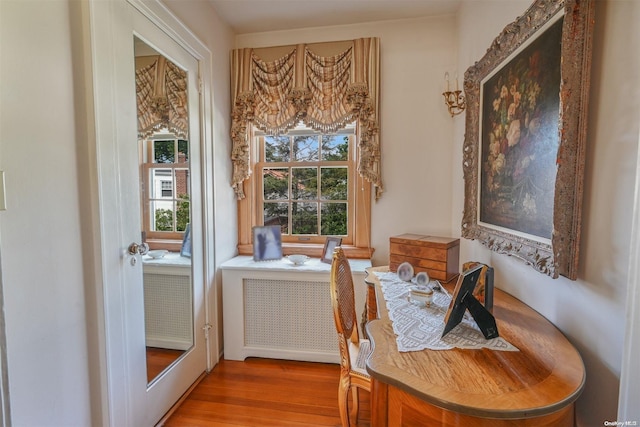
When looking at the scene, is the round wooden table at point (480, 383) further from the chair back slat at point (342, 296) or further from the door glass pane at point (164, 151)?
the door glass pane at point (164, 151)

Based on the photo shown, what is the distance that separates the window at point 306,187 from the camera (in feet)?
7.98

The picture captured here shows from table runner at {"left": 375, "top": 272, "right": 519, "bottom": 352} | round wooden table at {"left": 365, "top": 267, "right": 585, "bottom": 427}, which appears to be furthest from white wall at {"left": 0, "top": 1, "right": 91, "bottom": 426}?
table runner at {"left": 375, "top": 272, "right": 519, "bottom": 352}

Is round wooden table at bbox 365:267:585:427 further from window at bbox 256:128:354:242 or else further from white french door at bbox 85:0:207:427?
window at bbox 256:128:354:242

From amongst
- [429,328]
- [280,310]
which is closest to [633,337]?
[429,328]

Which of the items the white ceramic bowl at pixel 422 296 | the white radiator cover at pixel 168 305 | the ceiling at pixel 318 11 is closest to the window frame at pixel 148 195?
the white radiator cover at pixel 168 305

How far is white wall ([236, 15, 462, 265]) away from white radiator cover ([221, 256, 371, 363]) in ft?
1.96

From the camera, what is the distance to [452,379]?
79 cm

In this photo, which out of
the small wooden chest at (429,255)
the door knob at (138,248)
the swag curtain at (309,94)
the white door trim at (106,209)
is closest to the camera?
the white door trim at (106,209)

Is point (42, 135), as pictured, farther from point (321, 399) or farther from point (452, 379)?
point (321, 399)

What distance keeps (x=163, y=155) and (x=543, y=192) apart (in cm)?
184

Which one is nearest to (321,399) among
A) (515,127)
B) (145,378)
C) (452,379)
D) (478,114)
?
(145,378)

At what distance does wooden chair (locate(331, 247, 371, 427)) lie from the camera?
50.5 inches

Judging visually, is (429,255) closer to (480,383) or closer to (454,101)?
(480,383)

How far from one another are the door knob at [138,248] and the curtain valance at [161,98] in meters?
0.55
